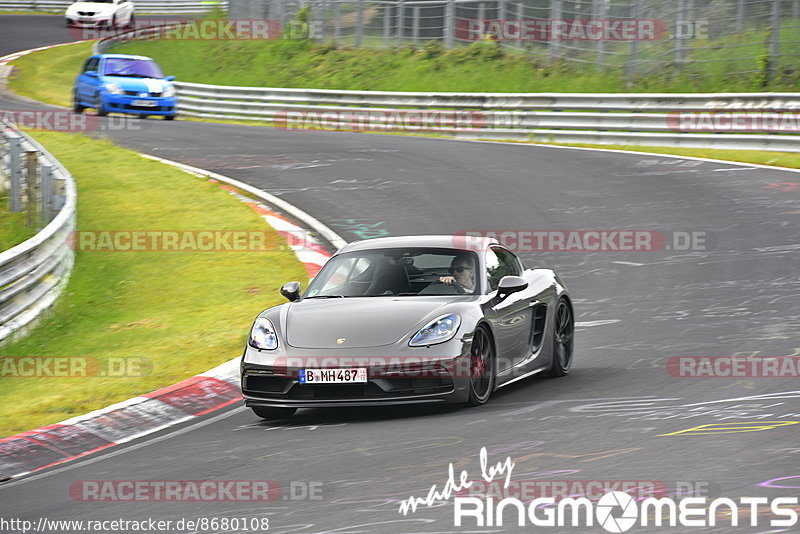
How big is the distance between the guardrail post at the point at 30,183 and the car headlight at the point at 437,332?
932 centimetres

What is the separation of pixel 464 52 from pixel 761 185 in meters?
15.5

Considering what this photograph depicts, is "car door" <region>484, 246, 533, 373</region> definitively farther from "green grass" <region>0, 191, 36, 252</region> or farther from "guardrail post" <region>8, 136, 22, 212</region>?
"guardrail post" <region>8, 136, 22, 212</region>

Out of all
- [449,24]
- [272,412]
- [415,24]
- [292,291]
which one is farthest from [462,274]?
[415,24]

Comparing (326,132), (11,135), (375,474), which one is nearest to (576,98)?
(326,132)

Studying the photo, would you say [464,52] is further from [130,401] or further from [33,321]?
[130,401]

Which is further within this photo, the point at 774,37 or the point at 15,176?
the point at 774,37

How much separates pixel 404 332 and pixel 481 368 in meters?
0.66

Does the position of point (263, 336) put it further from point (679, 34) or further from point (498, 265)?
point (679, 34)

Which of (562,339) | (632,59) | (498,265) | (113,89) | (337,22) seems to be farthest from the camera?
(337,22)

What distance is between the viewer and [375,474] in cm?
680

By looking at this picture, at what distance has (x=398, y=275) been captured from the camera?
946 centimetres

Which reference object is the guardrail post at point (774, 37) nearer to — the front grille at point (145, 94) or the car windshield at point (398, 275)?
the front grille at point (145, 94)

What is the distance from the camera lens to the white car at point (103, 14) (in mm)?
48000

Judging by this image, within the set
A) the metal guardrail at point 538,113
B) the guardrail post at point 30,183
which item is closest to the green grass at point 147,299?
the guardrail post at point 30,183
